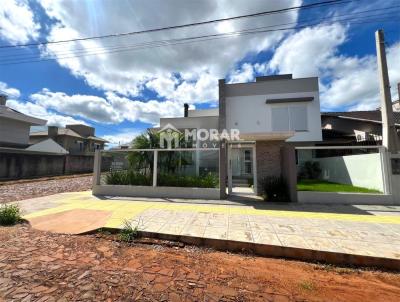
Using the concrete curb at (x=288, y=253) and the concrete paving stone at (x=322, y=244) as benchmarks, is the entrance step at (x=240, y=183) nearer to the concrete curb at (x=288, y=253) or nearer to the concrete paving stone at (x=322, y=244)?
the concrete paving stone at (x=322, y=244)

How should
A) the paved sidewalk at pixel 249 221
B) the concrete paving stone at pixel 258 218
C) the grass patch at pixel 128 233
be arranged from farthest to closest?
the concrete paving stone at pixel 258 218 → the grass patch at pixel 128 233 → the paved sidewalk at pixel 249 221

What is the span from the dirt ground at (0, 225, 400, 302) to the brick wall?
535 cm

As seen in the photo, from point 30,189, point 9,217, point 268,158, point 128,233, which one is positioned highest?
point 268,158

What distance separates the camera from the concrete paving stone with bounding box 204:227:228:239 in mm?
4410

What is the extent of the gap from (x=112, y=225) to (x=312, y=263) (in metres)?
4.34

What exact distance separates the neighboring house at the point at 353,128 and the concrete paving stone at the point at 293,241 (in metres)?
12.4

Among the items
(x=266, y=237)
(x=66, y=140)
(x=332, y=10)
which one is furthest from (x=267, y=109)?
(x=66, y=140)

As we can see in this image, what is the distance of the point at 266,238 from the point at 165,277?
223cm

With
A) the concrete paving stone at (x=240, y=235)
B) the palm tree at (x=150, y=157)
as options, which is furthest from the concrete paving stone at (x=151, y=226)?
the palm tree at (x=150, y=157)

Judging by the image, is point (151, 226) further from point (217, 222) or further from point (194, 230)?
point (217, 222)

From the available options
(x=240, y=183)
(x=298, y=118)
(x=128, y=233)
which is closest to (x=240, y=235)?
(x=128, y=233)

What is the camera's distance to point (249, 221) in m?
5.50

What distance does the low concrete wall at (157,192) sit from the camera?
8.59 m

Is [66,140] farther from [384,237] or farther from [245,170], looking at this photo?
[384,237]
